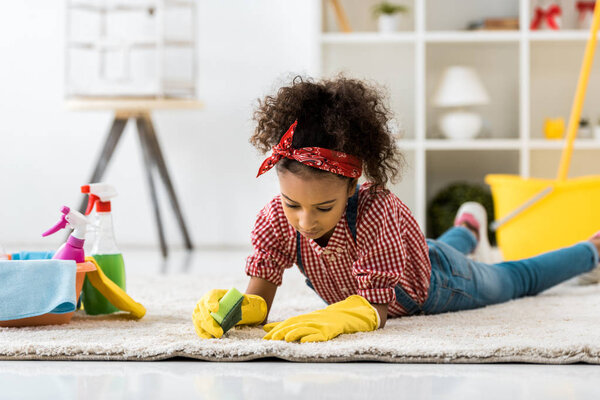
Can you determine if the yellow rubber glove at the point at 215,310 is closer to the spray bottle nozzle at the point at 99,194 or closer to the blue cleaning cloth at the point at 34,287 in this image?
the blue cleaning cloth at the point at 34,287

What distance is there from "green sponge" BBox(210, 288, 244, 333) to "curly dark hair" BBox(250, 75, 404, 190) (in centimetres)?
21

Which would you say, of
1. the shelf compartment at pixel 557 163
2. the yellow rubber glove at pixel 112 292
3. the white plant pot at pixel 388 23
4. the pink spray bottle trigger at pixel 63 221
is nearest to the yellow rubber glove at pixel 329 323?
the yellow rubber glove at pixel 112 292

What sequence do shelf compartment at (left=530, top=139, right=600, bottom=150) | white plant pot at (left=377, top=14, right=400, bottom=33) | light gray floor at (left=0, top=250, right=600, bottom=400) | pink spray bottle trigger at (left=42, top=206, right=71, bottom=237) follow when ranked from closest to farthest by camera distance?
light gray floor at (left=0, top=250, right=600, bottom=400)
pink spray bottle trigger at (left=42, top=206, right=71, bottom=237)
shelf compartment at (left=530, top=139, right=600, bottom=150)
white plant pot at (left=377, top=14, right=400, bottom=33)

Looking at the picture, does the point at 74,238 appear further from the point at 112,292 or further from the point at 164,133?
the point at 164,133

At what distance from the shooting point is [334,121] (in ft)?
3.72

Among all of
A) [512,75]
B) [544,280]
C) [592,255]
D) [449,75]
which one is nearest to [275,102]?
[544,280]

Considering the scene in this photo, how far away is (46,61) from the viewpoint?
3.37 meters

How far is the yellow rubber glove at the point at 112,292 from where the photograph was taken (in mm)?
1296

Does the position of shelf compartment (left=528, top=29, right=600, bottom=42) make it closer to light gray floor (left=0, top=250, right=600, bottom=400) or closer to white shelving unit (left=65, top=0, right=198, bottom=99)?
white shelving unit (left=65, top=0, right=198, bottom=99)

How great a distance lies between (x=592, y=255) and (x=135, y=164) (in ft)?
7.10

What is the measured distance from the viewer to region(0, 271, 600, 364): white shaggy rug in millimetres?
993

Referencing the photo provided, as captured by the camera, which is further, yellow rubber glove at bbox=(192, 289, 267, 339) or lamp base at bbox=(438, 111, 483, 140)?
lamp base at bbox=(438, 111, 483, 140)

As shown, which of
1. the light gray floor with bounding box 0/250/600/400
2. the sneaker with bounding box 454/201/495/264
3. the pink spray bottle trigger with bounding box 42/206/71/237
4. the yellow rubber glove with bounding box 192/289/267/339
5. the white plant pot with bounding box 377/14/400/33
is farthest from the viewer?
the white plant pot with bounding box 377/14/400/33

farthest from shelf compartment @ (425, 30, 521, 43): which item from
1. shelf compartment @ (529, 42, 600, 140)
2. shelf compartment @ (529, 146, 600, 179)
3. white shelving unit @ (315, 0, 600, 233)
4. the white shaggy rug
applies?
the white shaggy rug
